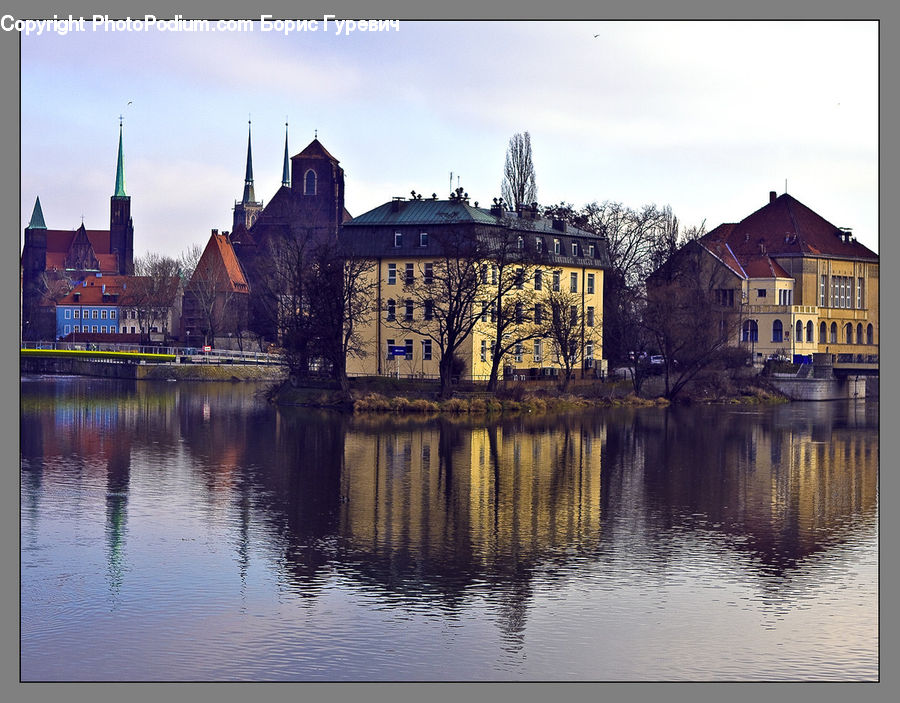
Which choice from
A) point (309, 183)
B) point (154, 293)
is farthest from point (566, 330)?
point (309, 183)

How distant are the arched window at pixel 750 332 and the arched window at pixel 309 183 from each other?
82.0 m

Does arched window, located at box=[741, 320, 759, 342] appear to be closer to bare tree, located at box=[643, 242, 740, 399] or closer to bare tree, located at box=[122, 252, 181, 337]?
bare tree, located at box=[643, 242, 740, 399]

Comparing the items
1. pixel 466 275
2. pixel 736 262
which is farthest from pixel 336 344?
pixel 736 262

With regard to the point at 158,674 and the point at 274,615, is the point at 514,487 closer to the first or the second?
the point at 274,615

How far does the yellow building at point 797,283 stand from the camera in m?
103

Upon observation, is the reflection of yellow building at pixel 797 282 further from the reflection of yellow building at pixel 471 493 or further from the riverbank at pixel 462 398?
the reflection of yellow building at pixel 471 493

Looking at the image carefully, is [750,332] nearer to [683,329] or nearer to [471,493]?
[683,329]

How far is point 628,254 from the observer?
97562 mm

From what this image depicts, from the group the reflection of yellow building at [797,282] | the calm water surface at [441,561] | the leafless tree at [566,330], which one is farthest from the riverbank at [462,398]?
the reflection of yellow building at [797,282]

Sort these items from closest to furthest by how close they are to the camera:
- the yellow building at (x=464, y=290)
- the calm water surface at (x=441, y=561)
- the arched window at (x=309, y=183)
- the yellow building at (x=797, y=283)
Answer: the calm water surface at (x=441, y=561) < the yellow building at (x=464, y=290) < the yellow building at (x=797, y=283) < the arched window at (x=309, y=183)

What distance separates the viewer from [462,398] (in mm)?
68812

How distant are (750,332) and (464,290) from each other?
1613 inches

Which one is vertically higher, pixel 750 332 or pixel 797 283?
pixel 797 283

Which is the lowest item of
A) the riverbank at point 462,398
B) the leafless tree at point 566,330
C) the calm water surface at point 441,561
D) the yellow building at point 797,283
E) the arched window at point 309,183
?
the calm water surface at point 441,561
